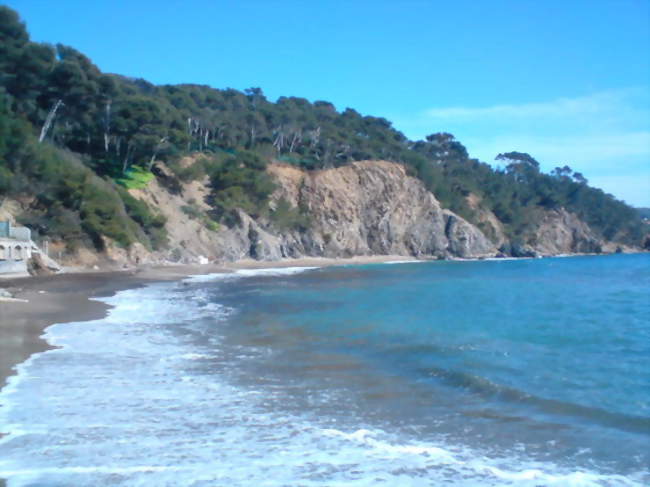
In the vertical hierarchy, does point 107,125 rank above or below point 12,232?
above

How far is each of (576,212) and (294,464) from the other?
102949 mm

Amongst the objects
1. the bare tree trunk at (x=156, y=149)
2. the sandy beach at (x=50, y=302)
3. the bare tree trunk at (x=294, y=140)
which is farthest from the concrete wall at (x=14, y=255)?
the bare tree trunk at (x=294, y=140)

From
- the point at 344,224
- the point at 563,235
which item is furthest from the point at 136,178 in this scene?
the point at 563,235

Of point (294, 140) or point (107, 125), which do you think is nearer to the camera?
point (107, 125)

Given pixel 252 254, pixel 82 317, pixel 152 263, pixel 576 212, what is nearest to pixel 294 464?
pixel 82 317

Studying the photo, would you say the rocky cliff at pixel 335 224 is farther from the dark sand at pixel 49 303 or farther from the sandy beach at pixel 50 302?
the dark sand at pixel 49 303

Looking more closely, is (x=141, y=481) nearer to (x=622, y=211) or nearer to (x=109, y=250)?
(x=109, y=250)

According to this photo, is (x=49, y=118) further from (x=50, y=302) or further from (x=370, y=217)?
(x=370, y=217)

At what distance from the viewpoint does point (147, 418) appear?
741 cm

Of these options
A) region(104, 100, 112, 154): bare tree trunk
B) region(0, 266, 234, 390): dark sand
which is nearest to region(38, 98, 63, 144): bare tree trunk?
region(104, 100, 112, 154): bare tree trunk

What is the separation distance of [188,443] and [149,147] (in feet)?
139

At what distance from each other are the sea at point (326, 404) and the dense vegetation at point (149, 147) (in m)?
17.9

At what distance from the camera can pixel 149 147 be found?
1802 inches

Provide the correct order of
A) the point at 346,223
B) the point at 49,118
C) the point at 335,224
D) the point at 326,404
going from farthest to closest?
the point at 346,223
the point at 335,224
the point at 49,118
the point at 326,404
